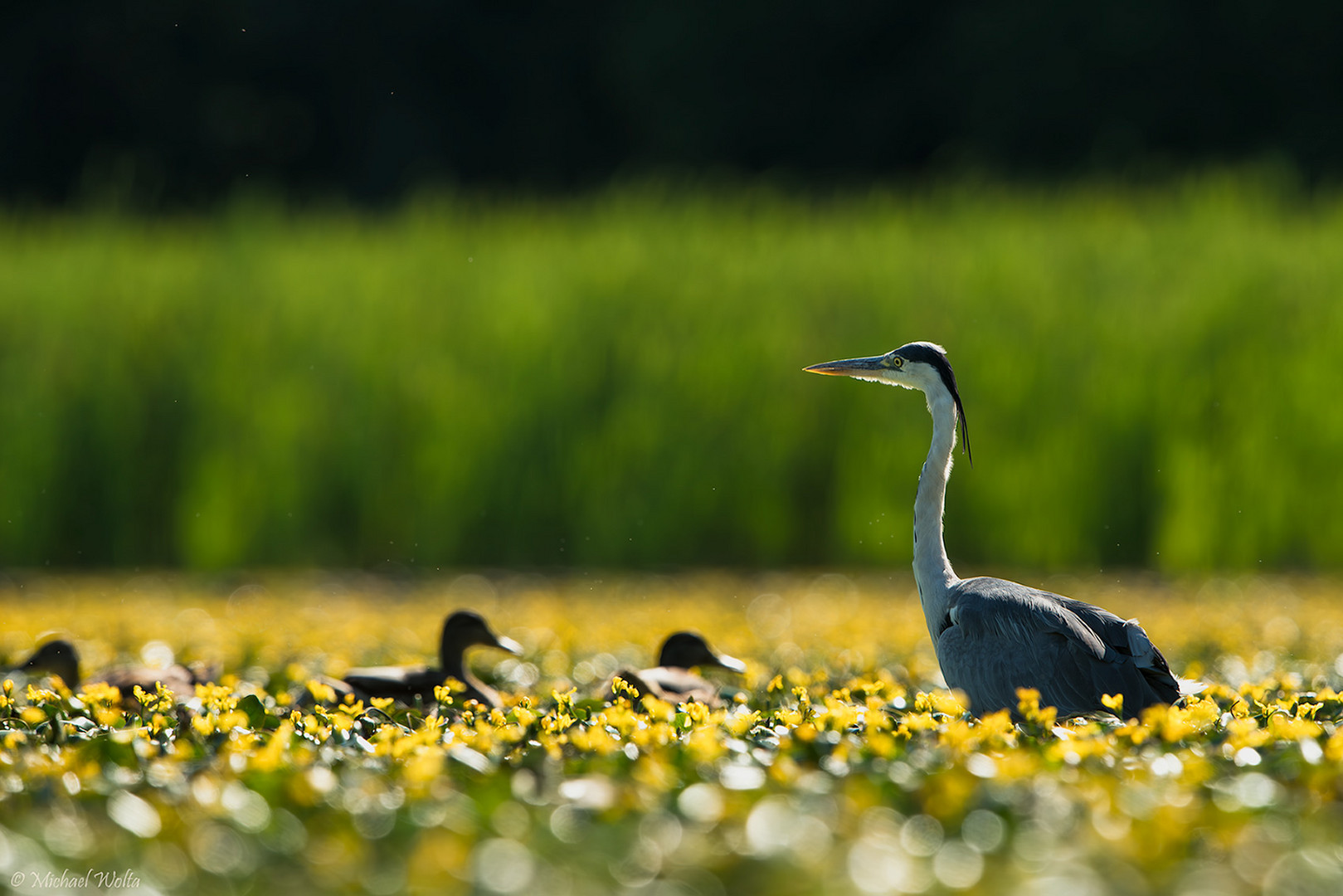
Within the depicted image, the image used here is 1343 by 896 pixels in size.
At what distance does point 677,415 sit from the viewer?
9.52m

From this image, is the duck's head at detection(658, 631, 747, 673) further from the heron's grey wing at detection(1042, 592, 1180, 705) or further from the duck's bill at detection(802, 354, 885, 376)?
the heron's grey wing at detection(1042, 592, 1180, 705)

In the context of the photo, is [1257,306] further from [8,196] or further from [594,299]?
[8,196]

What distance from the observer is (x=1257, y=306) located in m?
9.71

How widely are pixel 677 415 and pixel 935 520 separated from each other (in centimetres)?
489

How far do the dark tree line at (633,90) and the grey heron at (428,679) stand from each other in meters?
13.7

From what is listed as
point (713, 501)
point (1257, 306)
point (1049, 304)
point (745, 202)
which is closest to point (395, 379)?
point (713, 501)

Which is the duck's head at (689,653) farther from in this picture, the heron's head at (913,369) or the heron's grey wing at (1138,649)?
the heron's grey wing at (1138,649)

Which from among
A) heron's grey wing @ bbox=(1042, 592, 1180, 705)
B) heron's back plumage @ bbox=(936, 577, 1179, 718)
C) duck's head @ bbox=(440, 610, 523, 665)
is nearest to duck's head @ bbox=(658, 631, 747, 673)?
duck's head @ bbox=(440, 610, 523, 665)

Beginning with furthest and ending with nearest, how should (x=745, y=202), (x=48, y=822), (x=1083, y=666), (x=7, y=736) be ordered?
(x=745, y=202) < (x=1083, y=666) < (x=7, y=736) < (x=48, y=822)

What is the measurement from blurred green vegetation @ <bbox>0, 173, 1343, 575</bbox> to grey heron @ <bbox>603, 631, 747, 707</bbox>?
3.97m

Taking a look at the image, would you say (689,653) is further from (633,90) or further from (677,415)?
(633,90)

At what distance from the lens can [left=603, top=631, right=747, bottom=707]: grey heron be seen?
15.1 ft

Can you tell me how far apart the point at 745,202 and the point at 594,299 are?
5.69 feet

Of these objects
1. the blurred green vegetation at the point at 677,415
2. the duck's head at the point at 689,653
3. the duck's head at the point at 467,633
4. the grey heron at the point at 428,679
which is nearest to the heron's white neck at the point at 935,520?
the duck's head at the point at 689,653
